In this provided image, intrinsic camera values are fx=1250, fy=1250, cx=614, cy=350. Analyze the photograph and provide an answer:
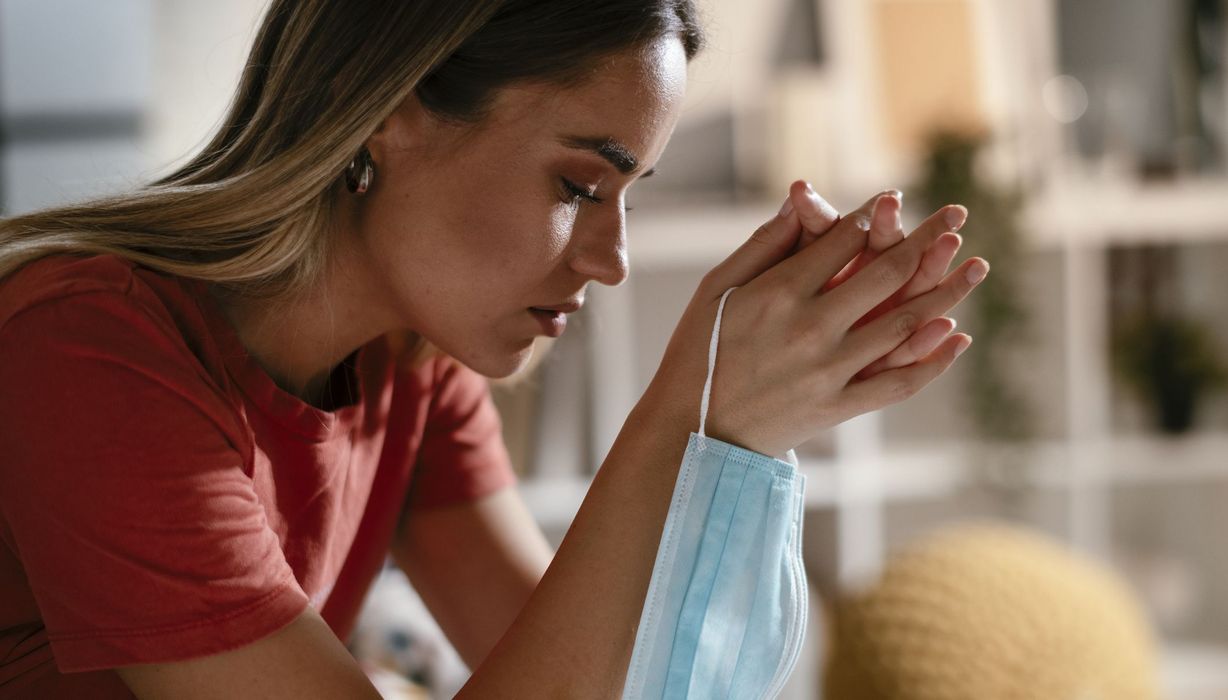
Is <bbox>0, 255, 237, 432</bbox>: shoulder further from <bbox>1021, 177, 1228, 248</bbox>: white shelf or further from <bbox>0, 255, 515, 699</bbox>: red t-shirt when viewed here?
<bbox>1021, 177, 1228, 248</bbox>: white shelf

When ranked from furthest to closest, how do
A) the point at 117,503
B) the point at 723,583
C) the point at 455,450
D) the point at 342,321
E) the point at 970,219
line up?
the point at 970,219, the point at 455,450, the point at 342,321, the point at 723,583, the point at 117,503

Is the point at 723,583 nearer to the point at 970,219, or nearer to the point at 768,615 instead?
the point at 768,615

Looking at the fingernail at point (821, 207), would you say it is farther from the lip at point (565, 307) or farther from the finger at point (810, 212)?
the lip at point (565, 307)

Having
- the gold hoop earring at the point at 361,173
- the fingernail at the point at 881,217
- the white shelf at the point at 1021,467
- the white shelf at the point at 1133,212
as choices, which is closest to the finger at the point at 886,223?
the fingernail at the point at 881,217

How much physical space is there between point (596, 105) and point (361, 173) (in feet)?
0.61

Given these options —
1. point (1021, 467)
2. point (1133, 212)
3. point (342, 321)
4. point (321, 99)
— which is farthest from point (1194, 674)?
point (321, 99)

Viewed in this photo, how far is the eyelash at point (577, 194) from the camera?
910 mm

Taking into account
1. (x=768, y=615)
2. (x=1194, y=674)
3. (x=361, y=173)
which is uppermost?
(x=361, y=173)

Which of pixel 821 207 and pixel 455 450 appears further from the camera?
pixel 455 450

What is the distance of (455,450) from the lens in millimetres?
1187

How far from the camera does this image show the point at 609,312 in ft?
8.59

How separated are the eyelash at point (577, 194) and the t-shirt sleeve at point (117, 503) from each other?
0.30 m

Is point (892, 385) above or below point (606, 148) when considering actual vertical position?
below

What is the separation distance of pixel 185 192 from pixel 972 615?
39.4 inches
